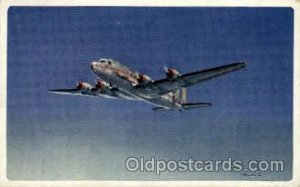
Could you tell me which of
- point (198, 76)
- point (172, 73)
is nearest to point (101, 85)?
point (172, 73)

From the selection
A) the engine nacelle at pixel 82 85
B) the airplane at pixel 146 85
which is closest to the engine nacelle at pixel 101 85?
the airplane at pixel 146 85

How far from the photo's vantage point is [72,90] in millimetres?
3113

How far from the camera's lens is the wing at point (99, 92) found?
3.10 metres

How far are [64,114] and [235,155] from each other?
0.80 meters

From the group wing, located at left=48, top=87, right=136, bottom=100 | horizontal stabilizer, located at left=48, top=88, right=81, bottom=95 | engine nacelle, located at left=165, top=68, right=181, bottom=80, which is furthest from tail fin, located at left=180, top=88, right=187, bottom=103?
horizontal stabilizer, located at left=48, top=88, right=81, bottom=95

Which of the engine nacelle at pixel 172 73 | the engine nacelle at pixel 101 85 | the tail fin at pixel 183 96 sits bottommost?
the tail fin at pixel 183 96

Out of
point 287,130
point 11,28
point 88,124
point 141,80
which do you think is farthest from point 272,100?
point 11,28

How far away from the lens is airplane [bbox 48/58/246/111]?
10.2 ft

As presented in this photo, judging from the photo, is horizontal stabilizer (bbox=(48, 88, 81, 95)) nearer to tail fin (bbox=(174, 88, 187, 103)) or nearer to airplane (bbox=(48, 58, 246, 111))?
airplane (bbox=(48, 58, 246, 111))

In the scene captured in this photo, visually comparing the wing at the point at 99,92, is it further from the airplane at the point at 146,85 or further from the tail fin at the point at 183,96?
the tail fin at the point at 183,96

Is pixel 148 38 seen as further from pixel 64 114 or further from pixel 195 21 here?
pixel 64 114

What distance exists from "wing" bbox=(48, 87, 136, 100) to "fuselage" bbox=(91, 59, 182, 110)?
53mm

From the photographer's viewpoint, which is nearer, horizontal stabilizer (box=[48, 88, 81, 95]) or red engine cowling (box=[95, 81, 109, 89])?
horizontal stabilizer (box=[48, 88, 81, 95])
